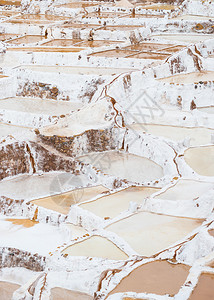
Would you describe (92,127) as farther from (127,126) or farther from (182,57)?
(182,57)

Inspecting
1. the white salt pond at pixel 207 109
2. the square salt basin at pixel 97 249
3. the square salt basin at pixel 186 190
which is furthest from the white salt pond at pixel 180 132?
the square salt basin at pixel 97 249

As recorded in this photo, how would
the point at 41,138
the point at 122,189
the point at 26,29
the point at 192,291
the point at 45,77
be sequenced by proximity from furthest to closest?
the point at 26,29, the point at 45,77, the point at 41,138, the point at 122,189, the point at 192,291

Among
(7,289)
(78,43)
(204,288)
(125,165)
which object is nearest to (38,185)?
(125,165)

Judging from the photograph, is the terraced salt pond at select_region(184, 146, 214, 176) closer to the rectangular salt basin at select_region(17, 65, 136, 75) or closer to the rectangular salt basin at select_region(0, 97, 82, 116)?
the rectangular salt basin at select_region(0, 97, 82, 116)

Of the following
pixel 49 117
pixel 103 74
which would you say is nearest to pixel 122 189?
pixel 49 117

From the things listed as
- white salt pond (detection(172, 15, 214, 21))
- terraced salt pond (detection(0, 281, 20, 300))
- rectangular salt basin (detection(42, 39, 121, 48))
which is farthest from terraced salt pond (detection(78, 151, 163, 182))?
white salt pond (detection(172, 15, 214, 21))

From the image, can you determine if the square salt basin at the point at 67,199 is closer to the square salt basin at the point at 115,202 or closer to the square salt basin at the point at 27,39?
the square salt basin at the point at 115,202

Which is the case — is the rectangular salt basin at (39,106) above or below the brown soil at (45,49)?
below
